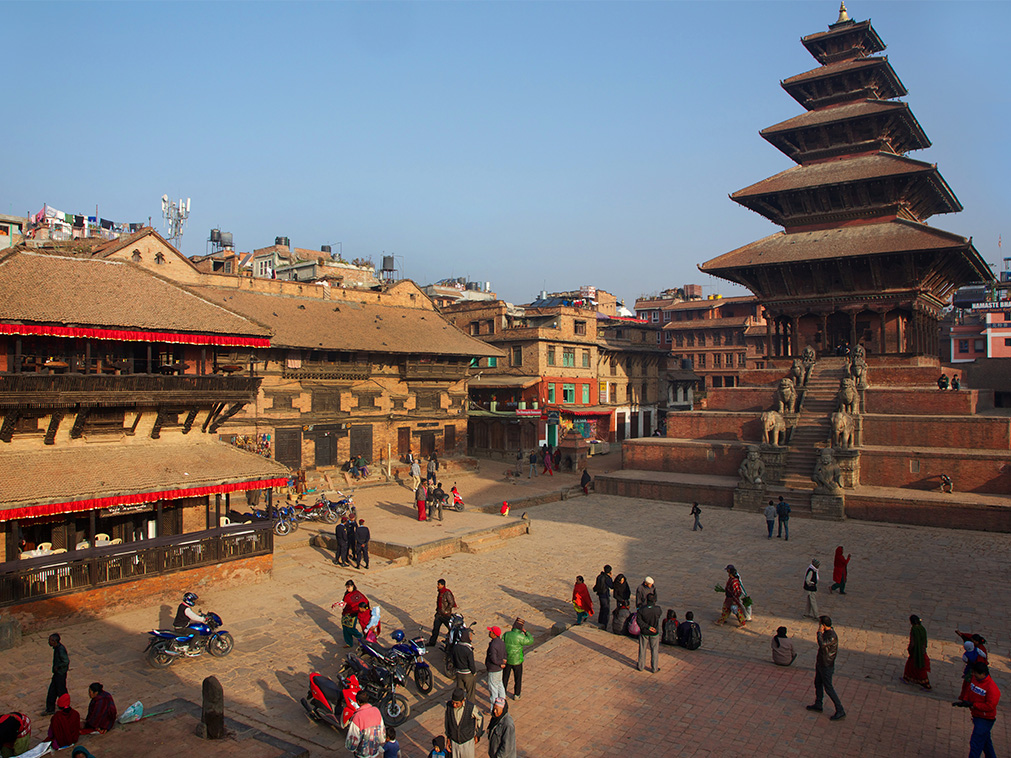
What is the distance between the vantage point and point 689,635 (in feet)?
46.3

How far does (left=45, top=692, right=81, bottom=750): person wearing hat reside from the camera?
9.95m

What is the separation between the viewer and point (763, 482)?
2862 centimetres

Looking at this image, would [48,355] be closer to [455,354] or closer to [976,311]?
[455,354]

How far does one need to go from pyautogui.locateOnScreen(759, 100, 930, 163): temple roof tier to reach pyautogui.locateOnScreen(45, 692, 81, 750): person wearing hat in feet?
136

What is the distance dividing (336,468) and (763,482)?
20.7 meters

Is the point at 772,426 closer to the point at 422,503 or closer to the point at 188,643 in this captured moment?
the point at 422,503

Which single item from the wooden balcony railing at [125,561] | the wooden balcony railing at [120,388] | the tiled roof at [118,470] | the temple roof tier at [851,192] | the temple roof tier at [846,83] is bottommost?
the wooden balcony railing at [125,561]

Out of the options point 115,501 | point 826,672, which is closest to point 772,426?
point 826,672

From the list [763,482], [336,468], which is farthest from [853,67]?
[336,468]

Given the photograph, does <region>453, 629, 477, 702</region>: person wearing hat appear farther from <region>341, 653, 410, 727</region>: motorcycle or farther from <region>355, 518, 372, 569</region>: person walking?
<region>355, 518, 372, 569</region>: person walking

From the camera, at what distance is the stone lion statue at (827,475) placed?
87.2 feet

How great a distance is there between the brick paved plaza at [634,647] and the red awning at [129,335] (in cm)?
664

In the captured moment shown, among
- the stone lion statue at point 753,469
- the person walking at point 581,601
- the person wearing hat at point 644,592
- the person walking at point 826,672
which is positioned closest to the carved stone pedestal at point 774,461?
the stone lion statue at point 753,469

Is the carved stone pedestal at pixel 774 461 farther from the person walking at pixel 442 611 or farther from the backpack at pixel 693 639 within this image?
the person walking at pixel 442 611
